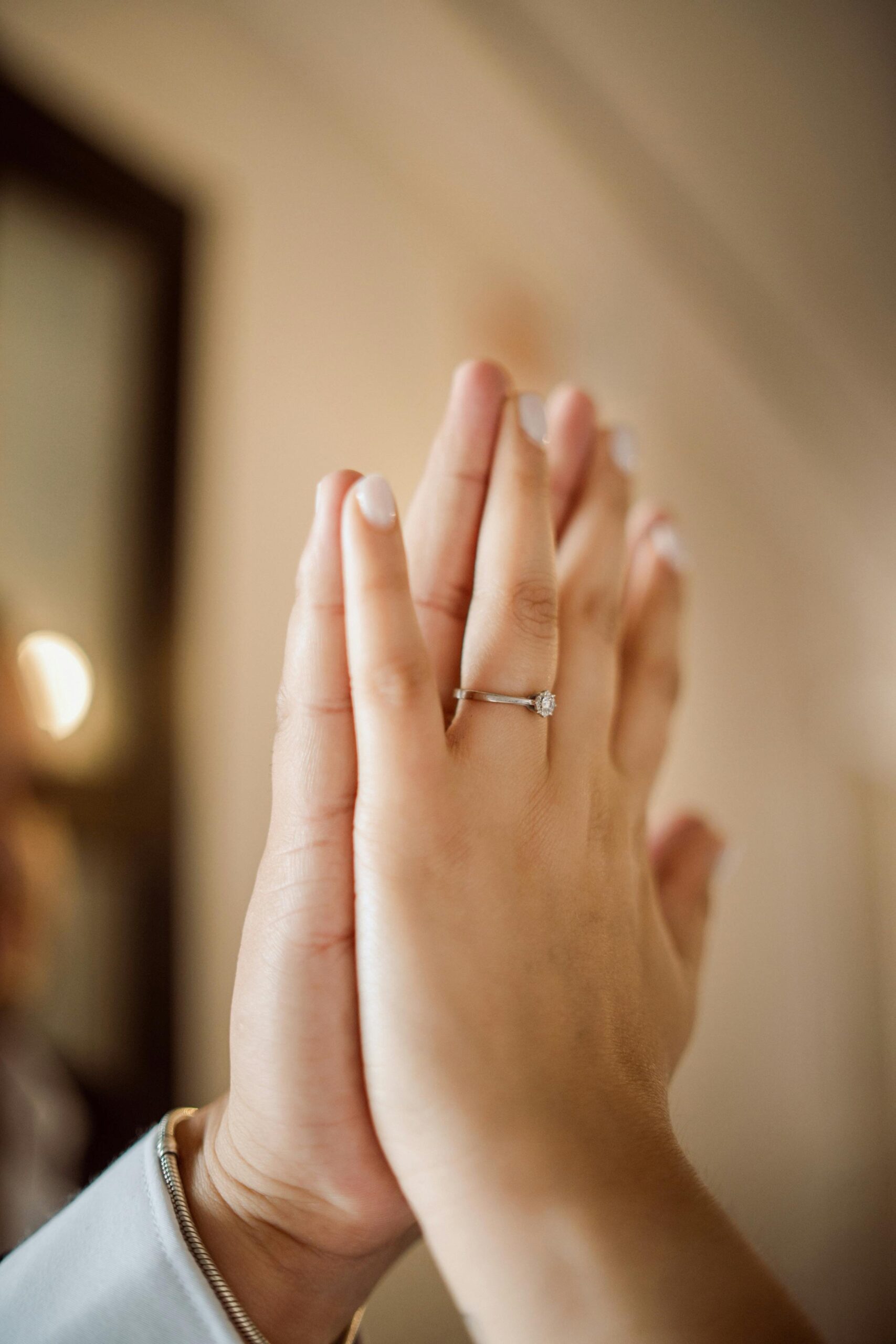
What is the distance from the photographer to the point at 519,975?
36 cm

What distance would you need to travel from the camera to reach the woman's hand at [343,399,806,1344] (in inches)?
11.6

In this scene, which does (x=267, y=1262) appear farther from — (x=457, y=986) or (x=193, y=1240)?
(x=457, y=986)

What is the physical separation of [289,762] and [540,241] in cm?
130

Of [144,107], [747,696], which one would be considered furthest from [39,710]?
[747,696]

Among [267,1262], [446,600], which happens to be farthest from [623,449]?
[267,1262]

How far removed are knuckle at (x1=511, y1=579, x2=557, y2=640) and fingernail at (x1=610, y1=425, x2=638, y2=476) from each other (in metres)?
0.20

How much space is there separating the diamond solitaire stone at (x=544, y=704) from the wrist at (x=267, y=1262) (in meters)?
0.30

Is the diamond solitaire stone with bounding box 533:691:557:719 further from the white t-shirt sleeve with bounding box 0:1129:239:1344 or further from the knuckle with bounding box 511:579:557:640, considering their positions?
the white t-shirt sleeve with bounding box 0:1129:239:1344

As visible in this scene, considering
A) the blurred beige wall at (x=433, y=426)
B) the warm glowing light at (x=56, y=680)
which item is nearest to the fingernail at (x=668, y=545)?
the blurred beige wall at (x=433, y=426)

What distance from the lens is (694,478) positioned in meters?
1.56

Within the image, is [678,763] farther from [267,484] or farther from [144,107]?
[144,107]

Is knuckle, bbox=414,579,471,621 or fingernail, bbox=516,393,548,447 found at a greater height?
fingernail, bbox=516,393,548,447

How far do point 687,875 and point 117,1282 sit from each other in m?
0.51

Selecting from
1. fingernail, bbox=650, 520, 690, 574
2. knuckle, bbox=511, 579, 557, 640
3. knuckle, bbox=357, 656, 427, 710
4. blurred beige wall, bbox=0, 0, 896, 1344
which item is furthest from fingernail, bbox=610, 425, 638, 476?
blurred beige wall, bbox=0, 0, 896, 1344
